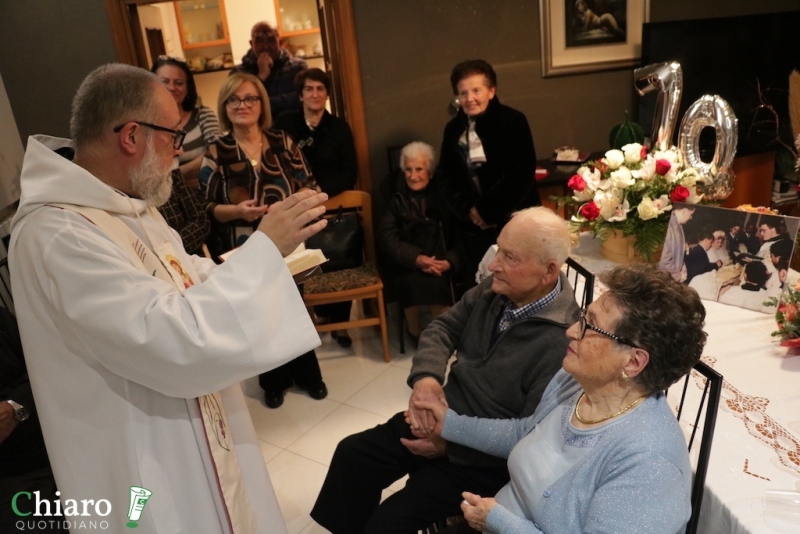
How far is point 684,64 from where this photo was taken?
378cm

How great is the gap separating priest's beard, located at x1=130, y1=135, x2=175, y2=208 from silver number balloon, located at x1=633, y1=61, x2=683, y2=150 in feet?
5.76

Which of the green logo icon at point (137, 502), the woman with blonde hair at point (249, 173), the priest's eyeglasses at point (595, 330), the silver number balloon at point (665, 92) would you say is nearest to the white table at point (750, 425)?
the priest's eyeglasses at point (595, 330)

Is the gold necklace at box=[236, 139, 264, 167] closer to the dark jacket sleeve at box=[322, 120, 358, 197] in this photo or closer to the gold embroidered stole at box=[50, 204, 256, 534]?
the dark jacket sleeve at box=[322, 120, 358, 197]

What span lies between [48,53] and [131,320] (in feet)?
9.84

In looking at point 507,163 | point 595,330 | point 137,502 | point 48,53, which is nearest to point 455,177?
point 507,163

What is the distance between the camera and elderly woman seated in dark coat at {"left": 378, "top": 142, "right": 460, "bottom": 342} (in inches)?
129

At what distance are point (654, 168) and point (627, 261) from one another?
0.36 meters

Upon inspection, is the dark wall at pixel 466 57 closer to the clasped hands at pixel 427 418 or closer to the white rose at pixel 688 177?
the white rose at pixel 688 177

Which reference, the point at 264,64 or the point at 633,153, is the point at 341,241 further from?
the point at 633,153

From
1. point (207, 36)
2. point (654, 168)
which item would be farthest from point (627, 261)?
point (207, 36)

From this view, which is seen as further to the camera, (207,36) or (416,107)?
(207,36)

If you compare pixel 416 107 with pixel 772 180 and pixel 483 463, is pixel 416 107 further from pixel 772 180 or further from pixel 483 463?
pixel 772 180

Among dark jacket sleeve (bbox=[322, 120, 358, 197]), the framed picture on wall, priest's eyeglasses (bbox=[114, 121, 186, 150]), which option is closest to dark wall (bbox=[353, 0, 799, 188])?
the framed picture on wall

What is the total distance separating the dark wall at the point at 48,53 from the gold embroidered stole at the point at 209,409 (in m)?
2.42
